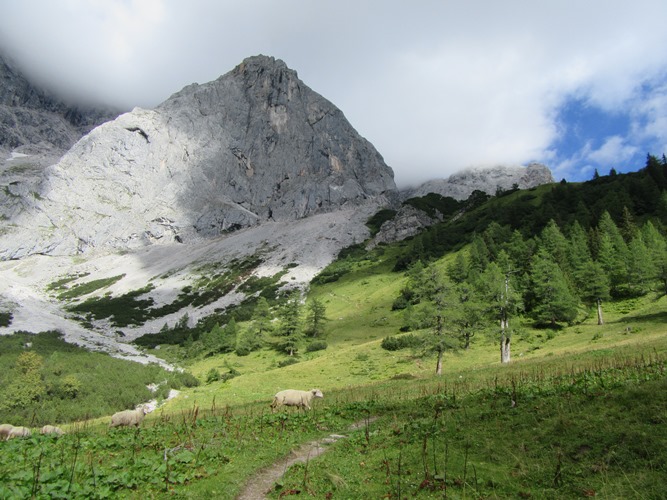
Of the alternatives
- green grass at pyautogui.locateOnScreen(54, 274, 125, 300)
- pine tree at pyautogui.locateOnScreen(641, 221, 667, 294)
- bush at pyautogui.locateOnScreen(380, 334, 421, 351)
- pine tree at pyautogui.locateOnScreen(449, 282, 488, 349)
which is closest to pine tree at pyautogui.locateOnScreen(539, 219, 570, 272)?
pine tree at pyautogui.locateOnScreen(641, 221, 667, 294)

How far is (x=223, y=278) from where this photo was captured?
16025cm

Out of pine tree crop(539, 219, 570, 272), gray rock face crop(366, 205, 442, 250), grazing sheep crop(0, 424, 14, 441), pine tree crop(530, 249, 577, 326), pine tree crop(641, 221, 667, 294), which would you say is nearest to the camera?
grazing sheep crop(0, 424, 14, 441)

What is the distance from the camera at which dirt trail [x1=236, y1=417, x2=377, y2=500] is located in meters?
10.4

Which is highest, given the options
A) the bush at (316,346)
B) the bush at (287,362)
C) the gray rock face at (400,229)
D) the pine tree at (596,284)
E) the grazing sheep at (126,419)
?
the gray rock face at (400,229)

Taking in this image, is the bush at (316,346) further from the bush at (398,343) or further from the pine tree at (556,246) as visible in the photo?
the pine tree at (556,246)

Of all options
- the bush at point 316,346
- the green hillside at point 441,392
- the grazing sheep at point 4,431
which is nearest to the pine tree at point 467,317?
the green hillside at point 441,392

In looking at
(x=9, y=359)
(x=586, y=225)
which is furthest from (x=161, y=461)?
(x=586, y=225)

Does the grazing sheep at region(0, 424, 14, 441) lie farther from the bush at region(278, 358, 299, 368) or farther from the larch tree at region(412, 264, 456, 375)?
the bush at region(278, 358, 299, 368)

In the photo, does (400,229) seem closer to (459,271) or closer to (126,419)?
(459,271)

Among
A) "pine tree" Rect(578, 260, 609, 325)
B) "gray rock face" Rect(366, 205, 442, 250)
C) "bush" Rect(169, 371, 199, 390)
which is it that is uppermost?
"gray rock face" Rect(366, 205, 442, 250)

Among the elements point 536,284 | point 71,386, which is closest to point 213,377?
point 71,386

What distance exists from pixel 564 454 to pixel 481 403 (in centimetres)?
693

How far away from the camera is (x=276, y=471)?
39.6 feet

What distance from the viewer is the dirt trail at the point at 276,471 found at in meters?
10.4
